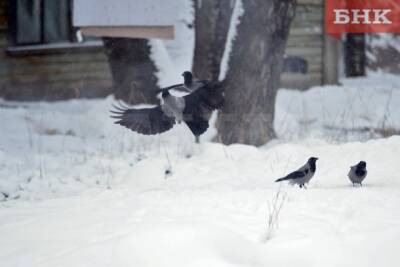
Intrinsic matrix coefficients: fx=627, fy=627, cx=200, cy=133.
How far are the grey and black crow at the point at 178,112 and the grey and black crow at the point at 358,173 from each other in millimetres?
977

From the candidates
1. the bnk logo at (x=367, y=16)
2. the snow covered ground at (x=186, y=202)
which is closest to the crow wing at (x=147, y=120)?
the snow covered ground at (x=186, y=202)

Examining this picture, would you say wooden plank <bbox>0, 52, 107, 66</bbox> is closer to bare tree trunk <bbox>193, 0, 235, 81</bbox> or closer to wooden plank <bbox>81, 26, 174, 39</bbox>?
wooden plank <bbox>81, 26, 174, 39</bbox>

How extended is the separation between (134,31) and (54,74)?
5.24 m

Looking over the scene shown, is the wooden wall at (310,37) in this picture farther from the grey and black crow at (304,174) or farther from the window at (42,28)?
the grey and black crow at (304,174)

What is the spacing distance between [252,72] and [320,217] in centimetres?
281

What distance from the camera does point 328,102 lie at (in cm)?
998

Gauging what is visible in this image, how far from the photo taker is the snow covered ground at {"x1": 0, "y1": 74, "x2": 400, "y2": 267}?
2.65 meters

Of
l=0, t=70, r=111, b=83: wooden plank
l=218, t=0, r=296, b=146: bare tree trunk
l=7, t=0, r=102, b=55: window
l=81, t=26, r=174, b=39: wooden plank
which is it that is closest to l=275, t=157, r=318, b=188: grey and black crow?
l=218, t=0, r=296, b=146: bare tree trunk

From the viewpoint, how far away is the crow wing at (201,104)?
402cm

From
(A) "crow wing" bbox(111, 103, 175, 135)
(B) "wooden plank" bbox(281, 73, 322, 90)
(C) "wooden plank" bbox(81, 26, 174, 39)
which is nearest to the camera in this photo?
(A) "crow wing" bbox(111, 103, 175, 135)

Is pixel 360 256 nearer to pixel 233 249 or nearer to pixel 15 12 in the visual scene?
pixel 233 249

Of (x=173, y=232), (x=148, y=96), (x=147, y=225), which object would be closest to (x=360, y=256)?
(x=173, y=232)

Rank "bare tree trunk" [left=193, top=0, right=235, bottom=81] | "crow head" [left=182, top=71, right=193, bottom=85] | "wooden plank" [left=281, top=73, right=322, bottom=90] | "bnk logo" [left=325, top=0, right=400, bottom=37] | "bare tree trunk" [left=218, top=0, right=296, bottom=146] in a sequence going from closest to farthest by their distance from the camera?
"crow head" [left=182, top=71, right=193, bottom=85] < "bare tree trunk" [left=218, top=0, right=296, bottom=146] < "bare tree trunk" [left=193, top=0, right=235, bottom=81] < "bnk logo" [left=325, top=0, right=400, bottom=37] < "wooden plank" [left=281, top=73, right=322, bottom=90]

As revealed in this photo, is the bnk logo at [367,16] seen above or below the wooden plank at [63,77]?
above
